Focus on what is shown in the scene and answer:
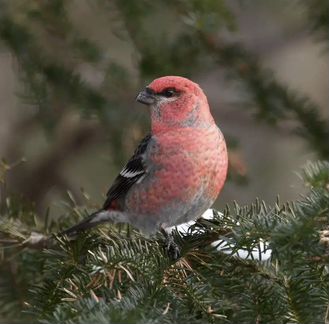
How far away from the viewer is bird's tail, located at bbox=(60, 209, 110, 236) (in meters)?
2.94

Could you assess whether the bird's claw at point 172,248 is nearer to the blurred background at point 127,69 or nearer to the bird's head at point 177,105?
the blurred background at point 127,69

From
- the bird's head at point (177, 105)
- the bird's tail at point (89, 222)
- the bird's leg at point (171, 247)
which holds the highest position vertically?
the bird's head at point (177, 105)

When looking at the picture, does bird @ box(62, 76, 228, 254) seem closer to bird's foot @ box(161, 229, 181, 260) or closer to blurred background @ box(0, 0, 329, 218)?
blurred background @ box(0, 0, 329, 218)

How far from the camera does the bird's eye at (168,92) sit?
3.47 metres

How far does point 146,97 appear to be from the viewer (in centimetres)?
345

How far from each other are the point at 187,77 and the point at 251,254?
4.91 ft

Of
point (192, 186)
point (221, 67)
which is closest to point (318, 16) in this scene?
point (221, 67)

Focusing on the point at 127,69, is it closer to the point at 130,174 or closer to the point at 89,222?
the point at 130,174

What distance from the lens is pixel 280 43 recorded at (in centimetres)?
550

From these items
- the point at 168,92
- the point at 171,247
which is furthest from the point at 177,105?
the point at 171,247

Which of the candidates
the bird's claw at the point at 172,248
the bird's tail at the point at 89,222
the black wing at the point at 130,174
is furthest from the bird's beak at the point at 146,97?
the bird's claw at the point at 172,248

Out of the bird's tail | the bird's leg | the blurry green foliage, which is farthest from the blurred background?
the bird's leg

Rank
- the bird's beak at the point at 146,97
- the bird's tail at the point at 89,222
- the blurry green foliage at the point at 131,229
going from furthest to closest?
the bird's beak at the point at 146,97 < the bird's tail at the point at 89,222 < the blurry green foliage at the point at 131,229

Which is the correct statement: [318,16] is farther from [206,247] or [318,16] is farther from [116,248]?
[116,248]
